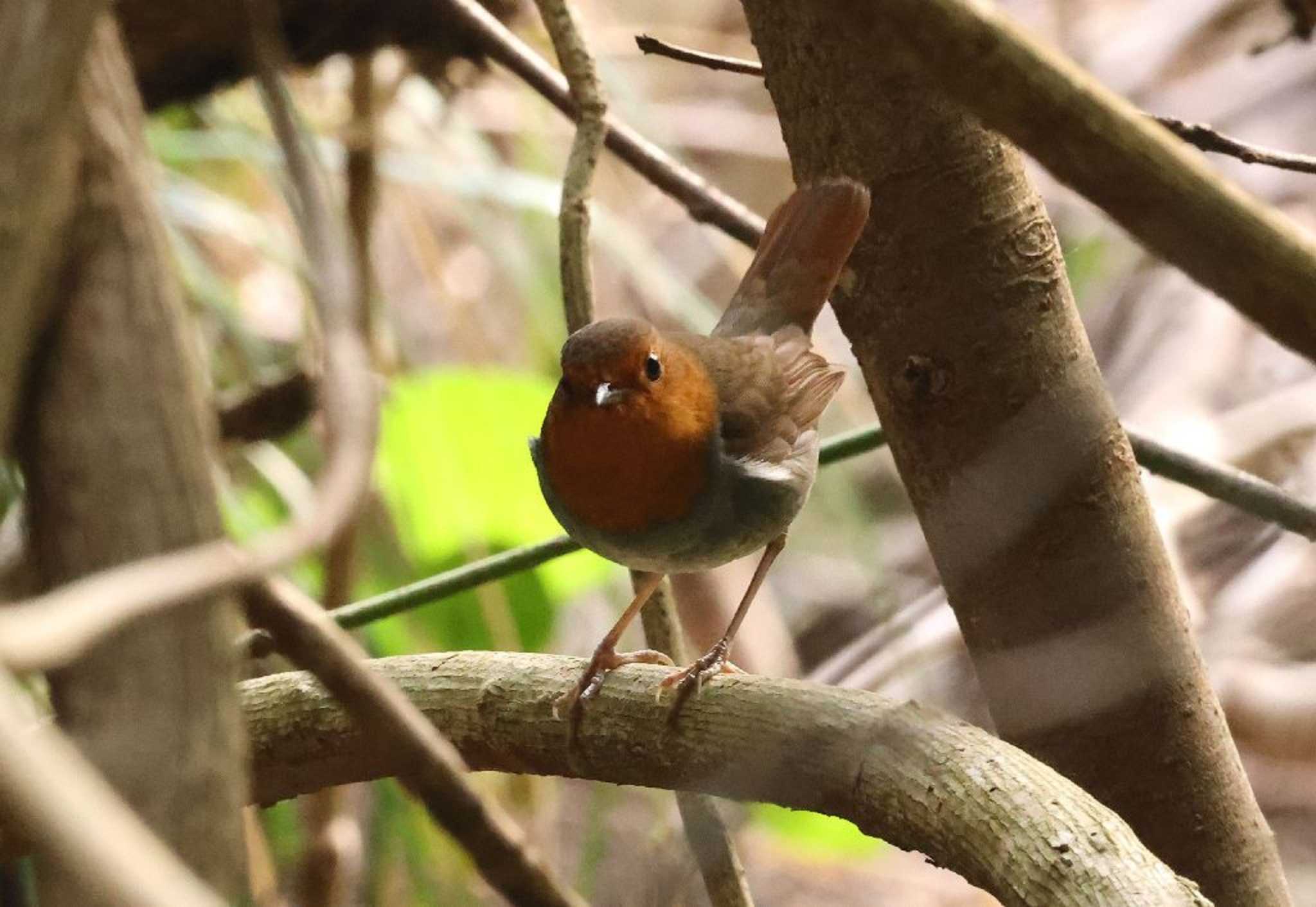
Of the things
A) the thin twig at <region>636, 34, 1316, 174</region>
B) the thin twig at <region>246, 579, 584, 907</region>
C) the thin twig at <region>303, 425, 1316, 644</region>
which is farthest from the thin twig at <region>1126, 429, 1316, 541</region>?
the thin twig at <region>246, 579, 584, 907</region>

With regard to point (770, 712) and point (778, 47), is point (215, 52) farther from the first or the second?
point (770, 712)

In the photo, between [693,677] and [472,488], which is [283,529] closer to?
[693,677]

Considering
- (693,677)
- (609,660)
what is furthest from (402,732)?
(609,660)

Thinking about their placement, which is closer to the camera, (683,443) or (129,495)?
(129,495)

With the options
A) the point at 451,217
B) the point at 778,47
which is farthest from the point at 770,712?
the point at 451,217

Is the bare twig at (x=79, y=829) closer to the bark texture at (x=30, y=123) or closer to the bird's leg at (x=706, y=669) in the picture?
the bark texture at (x=30, y=123)

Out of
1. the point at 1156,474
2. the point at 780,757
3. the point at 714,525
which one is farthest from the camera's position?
the point at 714,525

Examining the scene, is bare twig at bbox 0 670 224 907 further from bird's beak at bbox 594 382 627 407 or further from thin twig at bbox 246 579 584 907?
bird's beak at bbox 594 382 627 407
